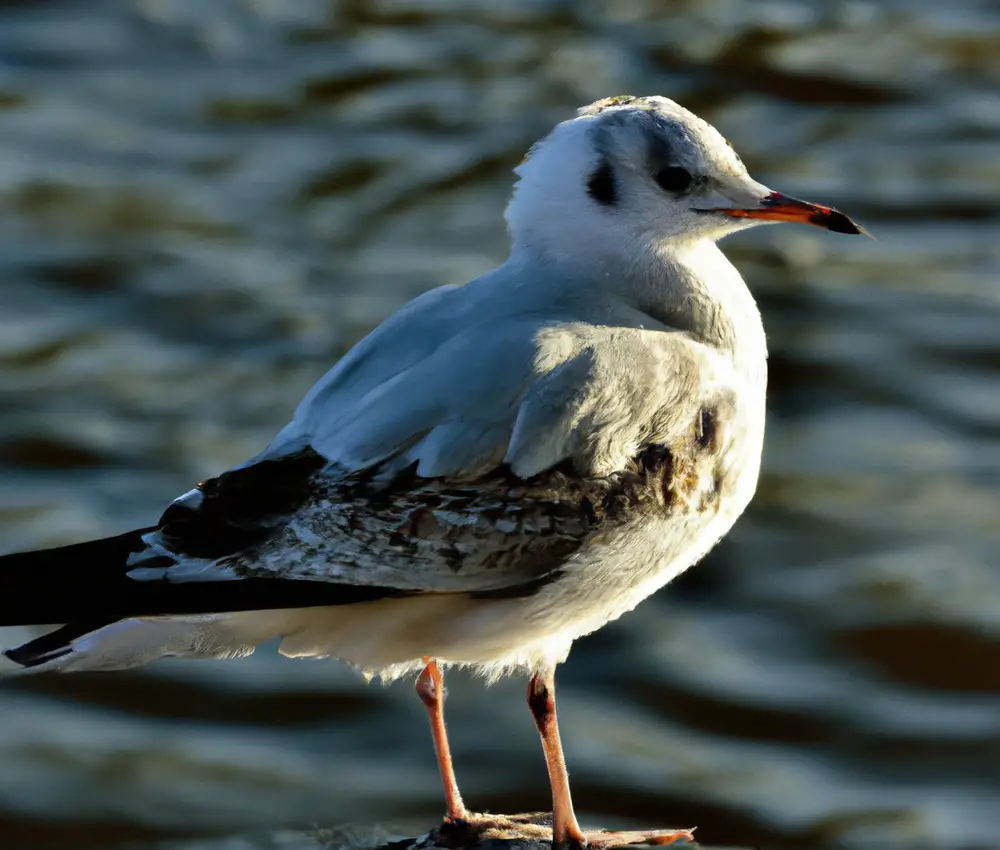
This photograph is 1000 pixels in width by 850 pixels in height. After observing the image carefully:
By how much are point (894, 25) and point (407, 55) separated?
2.57 m

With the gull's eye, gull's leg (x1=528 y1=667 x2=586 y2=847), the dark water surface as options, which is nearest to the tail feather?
gull's leg (x1=528 y1=667 x2=586 y2=847)

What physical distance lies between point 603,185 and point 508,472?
0.79 meters

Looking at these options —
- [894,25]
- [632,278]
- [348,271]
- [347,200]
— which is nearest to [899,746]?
[632,278]

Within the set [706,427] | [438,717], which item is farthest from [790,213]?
[438,717]

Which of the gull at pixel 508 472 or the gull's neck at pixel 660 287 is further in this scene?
Answer: the gull's neck at pixel 660 287

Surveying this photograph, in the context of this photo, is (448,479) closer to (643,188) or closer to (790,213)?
Result: (643,188)

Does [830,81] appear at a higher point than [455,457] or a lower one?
higher

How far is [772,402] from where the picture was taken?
24.4ft

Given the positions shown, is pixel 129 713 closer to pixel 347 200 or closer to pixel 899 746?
pixel 899 746

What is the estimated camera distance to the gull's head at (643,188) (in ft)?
14.6

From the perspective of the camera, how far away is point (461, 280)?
807 centimetres

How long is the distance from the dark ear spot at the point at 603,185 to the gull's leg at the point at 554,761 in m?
1.10

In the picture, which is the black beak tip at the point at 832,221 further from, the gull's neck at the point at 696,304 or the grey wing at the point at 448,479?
the grey wing at the point at 448,479

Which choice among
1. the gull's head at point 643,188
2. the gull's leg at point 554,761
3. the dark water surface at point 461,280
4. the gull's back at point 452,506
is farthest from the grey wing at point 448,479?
the dark water surface at point 461,280
